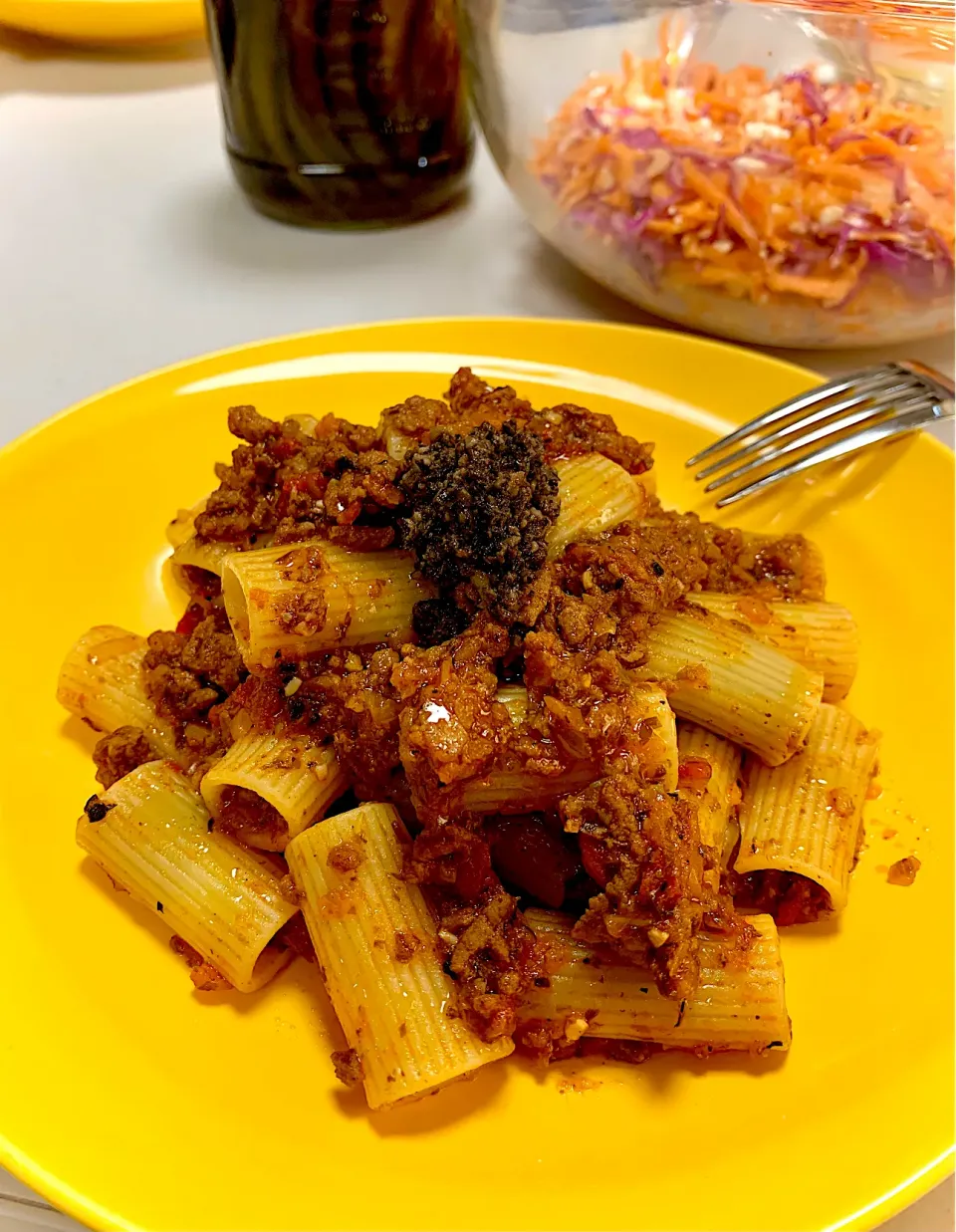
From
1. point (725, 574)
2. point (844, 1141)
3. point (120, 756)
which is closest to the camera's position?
point (844, 1141)

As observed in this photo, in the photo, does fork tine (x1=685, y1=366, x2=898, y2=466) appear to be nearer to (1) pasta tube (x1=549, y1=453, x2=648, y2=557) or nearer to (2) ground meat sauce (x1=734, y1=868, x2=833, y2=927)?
(1) pasta tube (x1=549, y1=453, x2=648, y2=557)

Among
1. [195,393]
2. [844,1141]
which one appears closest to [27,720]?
[195,393]

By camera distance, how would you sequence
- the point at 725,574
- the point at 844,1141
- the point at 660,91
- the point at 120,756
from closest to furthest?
the point at 844,1141, the point at 120,756, the point at 725,574, the point at 660,91

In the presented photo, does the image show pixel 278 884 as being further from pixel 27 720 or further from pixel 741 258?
pixel 741 258

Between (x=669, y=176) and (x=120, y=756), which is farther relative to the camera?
(x=669, y=176)

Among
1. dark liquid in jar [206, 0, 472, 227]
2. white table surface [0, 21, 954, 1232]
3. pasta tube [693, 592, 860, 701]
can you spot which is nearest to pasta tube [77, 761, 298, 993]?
pasta tube [693, 592, 860, 701]

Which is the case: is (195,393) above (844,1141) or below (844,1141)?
above

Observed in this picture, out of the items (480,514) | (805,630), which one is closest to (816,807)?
(805,630)

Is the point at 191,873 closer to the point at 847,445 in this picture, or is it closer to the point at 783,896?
the point at 783,896
